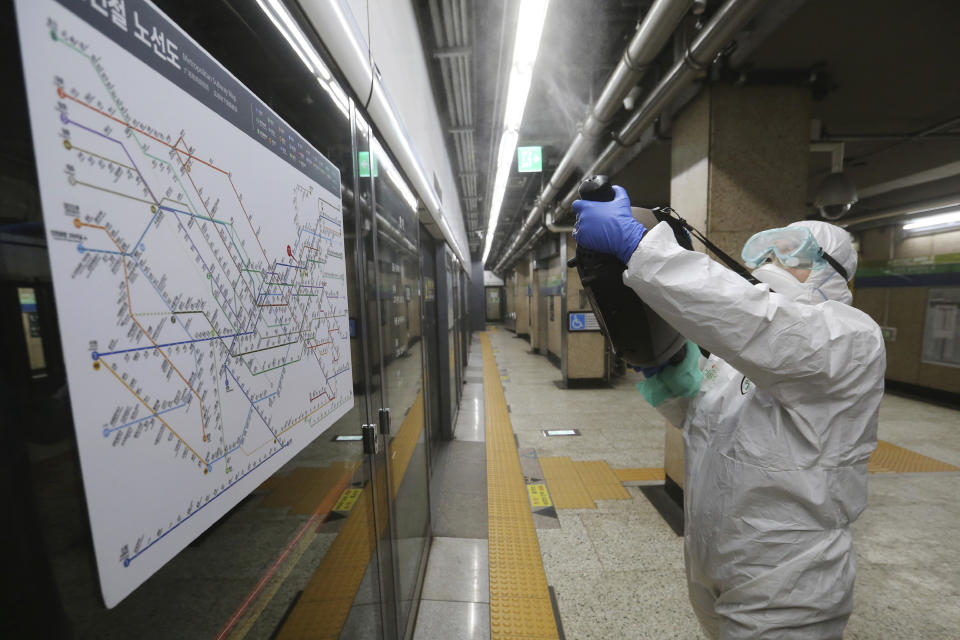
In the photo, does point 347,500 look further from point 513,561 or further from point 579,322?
Answer: point 579,322

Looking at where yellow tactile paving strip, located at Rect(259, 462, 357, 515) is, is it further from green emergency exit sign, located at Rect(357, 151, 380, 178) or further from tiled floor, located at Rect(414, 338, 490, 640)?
tiled floor, located at Rect(414, 338, 490, 640)

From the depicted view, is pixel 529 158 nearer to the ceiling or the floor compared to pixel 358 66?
nearer to the ceiling

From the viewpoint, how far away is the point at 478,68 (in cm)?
313

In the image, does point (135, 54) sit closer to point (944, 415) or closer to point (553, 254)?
point (553, 254)

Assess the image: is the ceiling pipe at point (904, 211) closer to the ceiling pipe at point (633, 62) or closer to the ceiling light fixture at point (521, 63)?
the ceiling pipe at point (633, 62)

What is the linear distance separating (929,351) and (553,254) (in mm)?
6131

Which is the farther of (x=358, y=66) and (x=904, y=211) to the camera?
(x=904, y=211)

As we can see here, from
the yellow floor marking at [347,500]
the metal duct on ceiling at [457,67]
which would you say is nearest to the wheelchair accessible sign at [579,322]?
the metal duct on ceiling at [457,67]

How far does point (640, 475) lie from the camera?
3.36 m

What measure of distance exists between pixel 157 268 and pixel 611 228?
1.01m

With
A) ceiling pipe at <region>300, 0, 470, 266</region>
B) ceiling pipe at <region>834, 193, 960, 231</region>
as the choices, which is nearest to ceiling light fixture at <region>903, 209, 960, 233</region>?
ceiling pipe at <region>834, 193, 960, 231</region>

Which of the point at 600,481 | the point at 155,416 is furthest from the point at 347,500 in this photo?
the point at 600,481

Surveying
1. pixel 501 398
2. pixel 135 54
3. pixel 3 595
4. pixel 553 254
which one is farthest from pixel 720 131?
pixel 553 254

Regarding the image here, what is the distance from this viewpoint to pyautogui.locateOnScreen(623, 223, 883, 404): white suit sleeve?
39.8 inches
